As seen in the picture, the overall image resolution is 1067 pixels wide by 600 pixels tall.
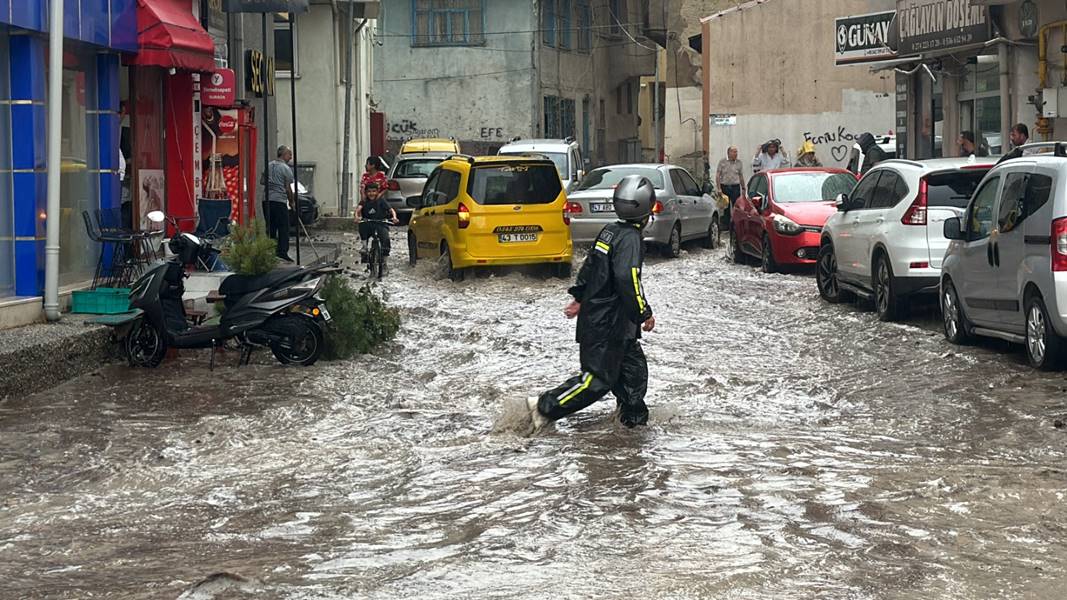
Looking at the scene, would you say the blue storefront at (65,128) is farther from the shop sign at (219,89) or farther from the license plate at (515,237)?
the license plate at (515,237)

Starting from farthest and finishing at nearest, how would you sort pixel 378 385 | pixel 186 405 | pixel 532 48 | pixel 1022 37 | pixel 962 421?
1. pixel 532 48
2. pixel 1022 37
3. pixel 378 385
4. pixel 186 405
5. pixel 962 421

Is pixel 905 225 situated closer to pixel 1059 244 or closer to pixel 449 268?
pixel 1059 244

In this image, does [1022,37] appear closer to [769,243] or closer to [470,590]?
[769,243]

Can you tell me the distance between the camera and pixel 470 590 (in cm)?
641

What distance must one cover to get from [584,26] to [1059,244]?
159ft

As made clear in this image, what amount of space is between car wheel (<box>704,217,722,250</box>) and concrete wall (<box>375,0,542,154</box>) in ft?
80.5

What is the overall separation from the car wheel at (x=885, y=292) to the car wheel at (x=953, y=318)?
132 centimetres

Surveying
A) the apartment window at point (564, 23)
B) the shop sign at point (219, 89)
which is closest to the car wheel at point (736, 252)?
the shop sign at point (219, 89)

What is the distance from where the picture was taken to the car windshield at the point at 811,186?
74.3 ft

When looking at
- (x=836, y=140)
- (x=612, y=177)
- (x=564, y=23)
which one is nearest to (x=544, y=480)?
(x=612, y=177)

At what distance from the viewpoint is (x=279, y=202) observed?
2345cm

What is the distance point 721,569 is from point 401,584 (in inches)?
50.3

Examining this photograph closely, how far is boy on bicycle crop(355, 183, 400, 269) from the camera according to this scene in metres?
23.0

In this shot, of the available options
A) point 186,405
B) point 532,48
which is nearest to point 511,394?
point 186,405
